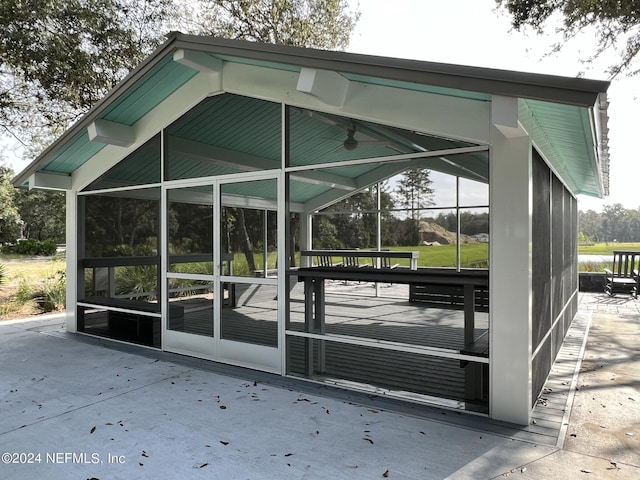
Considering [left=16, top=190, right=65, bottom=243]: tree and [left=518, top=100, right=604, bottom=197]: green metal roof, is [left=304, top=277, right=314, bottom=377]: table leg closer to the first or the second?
[left=518, top=100, right=604, bottom=197]: green metal roof

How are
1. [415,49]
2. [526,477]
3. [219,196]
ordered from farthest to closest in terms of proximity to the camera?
[415,49] < [219,196] < [526,477]

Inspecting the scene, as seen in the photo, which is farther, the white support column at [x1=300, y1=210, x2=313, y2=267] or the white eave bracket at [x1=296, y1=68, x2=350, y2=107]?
the white support column at [x1=300, y1=210, x2=313, y2=267]

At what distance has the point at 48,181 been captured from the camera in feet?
21.1

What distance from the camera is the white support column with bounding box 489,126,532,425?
3.27 m

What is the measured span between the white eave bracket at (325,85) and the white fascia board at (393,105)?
12 centimetres

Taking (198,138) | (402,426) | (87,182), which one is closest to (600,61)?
(198,138)

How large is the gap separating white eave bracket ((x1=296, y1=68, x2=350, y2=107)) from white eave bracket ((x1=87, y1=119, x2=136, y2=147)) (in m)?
3.05

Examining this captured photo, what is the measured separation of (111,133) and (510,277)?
4898 millimetres

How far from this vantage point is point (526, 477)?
254cm

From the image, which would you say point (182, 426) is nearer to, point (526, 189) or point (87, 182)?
point (526, 189)

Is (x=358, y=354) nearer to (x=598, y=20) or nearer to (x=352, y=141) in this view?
(x=352, y=141)

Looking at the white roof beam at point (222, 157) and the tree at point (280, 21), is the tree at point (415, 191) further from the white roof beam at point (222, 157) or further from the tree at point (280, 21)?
the white roof beam at point (222, 157)

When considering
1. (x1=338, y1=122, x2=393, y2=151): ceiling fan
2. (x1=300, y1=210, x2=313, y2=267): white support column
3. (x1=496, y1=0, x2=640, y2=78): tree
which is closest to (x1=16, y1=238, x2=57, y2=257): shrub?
(x1=300, y1=210, x2=313, y2=267): white support column

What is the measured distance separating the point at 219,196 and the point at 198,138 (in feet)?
2.64
